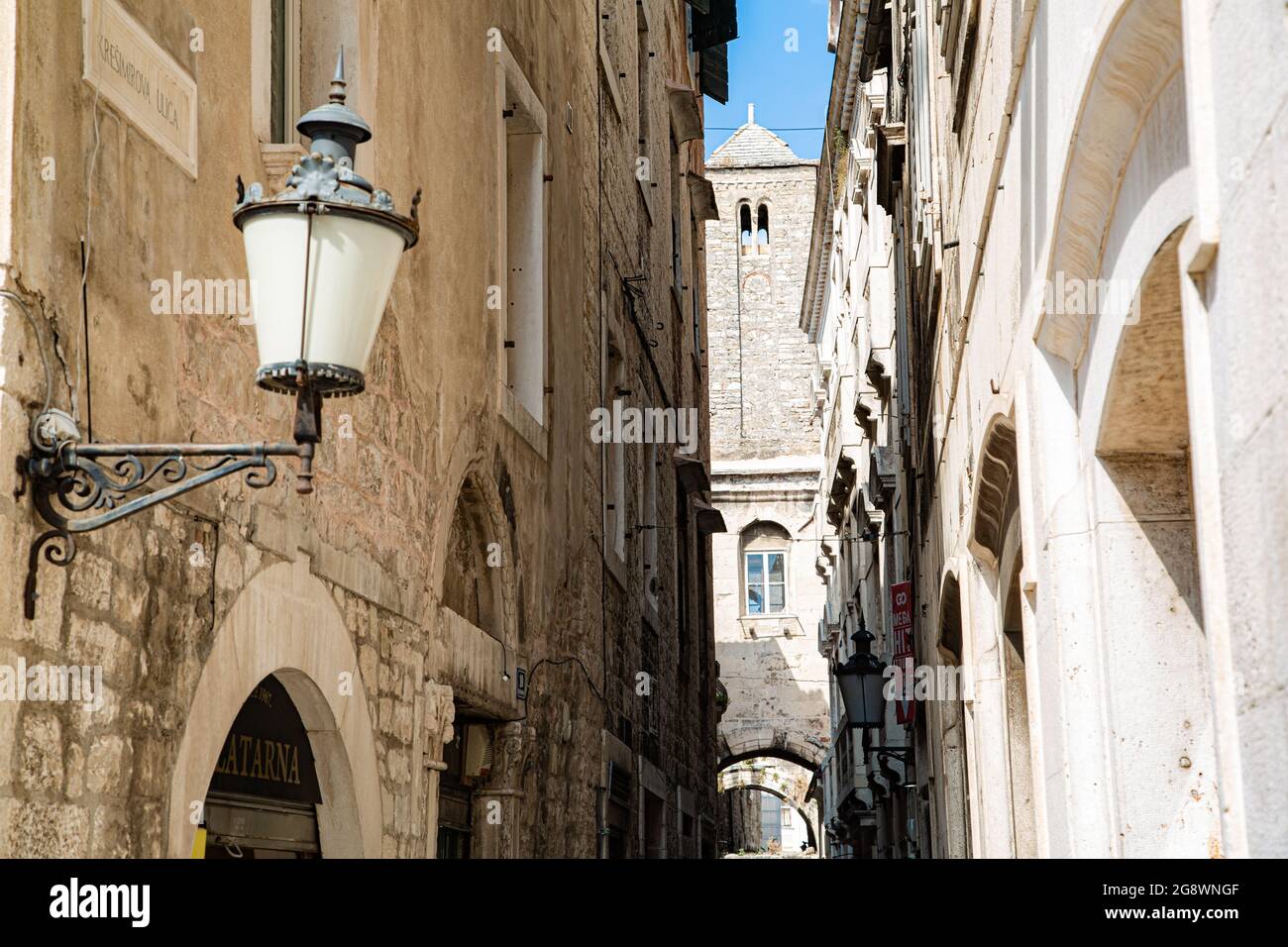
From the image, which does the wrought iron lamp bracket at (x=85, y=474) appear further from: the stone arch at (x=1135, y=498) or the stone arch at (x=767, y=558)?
the stone arch at (x=767, y=558)

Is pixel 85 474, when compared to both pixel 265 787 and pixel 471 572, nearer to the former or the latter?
pixel 265 787

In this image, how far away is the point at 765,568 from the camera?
36344 mm

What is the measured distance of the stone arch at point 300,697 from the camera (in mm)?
4946

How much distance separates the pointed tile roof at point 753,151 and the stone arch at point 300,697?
3950 cm

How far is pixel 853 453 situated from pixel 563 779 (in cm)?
1460

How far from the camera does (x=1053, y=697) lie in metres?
5.48

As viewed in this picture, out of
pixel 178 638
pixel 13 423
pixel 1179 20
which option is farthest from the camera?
pixel 178 638

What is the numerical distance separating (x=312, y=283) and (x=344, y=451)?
9.00 feet

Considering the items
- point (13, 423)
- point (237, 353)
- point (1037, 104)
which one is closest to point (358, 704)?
point (237, 353)

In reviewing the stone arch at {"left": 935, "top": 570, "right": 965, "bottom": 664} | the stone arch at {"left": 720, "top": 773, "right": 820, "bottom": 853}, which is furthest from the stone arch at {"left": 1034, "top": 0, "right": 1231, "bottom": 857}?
the stone arch at {"left": 720, "top": 773, "right": 820, "bottom": 853}

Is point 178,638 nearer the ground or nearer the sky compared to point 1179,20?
nearer the ground

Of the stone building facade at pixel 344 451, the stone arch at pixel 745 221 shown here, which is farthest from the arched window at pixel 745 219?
the stone building facade at pixel 344 451

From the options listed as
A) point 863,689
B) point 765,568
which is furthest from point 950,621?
point 765,568

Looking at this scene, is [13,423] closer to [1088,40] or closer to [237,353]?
[237,353]
